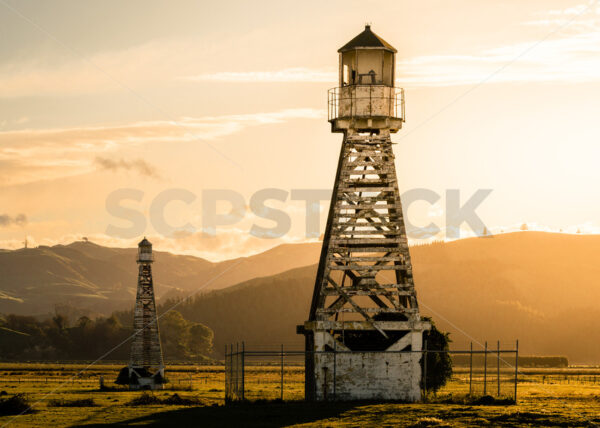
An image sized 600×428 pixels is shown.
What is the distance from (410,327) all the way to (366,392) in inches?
168

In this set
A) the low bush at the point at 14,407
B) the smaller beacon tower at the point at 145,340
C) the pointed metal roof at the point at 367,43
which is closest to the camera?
the low bush at the point at 14,407

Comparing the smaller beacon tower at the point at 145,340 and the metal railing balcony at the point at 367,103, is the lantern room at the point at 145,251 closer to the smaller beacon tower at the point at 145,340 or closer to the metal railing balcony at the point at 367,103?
the smaller beacon tower at the point at 145,340

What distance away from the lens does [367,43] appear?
195 ft

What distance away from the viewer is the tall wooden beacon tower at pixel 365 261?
53.5 m

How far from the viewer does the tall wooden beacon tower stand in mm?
53531

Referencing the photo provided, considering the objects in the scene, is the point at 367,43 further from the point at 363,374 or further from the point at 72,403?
the point at 72,403

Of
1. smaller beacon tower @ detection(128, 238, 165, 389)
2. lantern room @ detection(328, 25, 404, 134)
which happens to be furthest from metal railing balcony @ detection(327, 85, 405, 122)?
smaller beacon tower @ detection(128, 238, 165, 389)

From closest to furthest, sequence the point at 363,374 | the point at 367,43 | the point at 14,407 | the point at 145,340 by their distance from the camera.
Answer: the point at 363,374, the point at 14,407, the point at 367,43, the point at 145,340

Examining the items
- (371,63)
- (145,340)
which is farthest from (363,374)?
(145,340)

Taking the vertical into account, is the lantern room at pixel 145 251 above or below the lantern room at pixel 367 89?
below

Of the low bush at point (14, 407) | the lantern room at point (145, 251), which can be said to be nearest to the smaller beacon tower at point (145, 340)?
the lantern room at point (145, 251)

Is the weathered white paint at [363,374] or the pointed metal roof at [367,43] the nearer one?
the weathered white paint at [363,374]

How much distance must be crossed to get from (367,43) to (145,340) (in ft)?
127

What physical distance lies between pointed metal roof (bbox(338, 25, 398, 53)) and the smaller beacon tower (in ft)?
111
